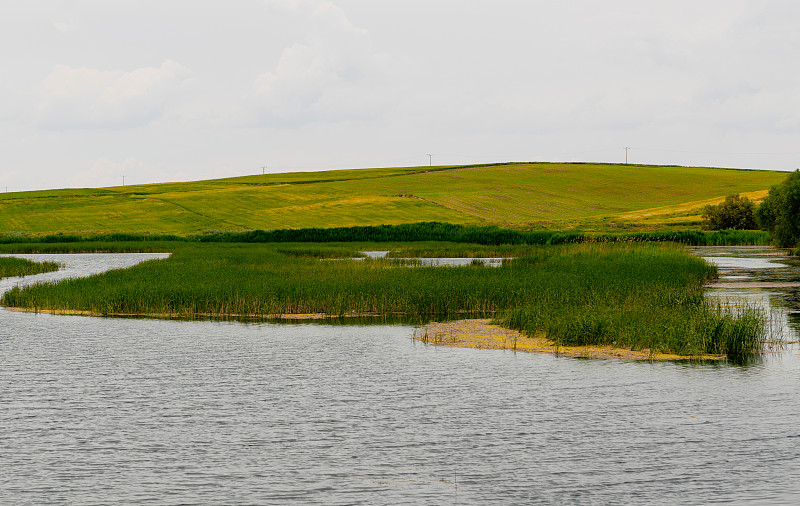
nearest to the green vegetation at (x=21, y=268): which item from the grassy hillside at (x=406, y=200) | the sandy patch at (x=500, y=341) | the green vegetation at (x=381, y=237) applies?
the green vegetation at (x=381, y=237)

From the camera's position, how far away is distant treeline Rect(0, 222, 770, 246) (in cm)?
8812

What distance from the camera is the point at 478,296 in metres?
→ 34.7

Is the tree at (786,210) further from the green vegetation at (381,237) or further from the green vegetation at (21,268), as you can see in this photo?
the green vegetation at (21,268)

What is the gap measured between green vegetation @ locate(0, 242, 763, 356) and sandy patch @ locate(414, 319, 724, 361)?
0.49 meters

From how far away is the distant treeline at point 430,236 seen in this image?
289ft

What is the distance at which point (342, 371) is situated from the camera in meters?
21.5

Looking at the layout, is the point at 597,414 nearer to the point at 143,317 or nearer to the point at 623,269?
the point at 143,317

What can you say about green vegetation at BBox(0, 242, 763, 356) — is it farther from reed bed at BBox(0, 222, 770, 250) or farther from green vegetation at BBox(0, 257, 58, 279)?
reed bed at BBox(0, 222, 770, 250)

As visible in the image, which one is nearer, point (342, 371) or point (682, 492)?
point (682, 492)

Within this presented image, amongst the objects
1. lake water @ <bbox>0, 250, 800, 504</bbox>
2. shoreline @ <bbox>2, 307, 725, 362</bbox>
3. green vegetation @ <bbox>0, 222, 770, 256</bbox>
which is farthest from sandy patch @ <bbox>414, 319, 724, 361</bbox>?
green vegetation @ <bbox>0, 222, 770, 256</bbox>

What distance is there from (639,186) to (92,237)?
100877 mm

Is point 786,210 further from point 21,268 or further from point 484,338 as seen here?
point 21,268

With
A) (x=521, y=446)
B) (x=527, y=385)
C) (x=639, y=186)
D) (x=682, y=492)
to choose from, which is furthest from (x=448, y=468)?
(x=639, y=186)

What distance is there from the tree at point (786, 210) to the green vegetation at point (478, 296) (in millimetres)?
29822
